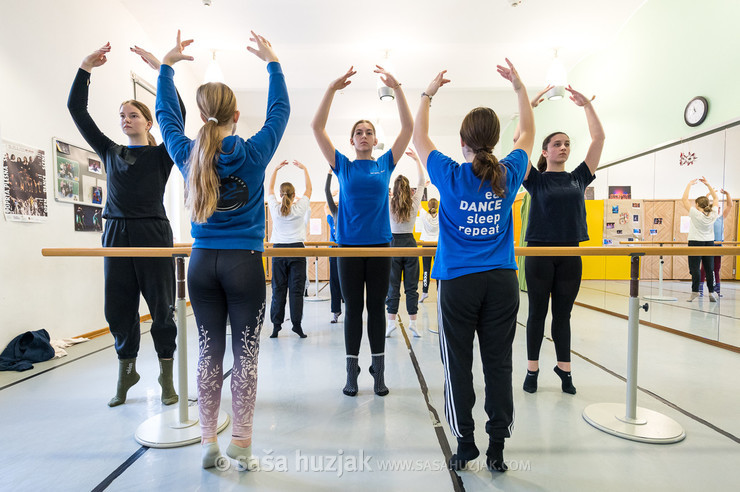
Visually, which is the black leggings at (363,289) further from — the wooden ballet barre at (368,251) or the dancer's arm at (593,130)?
the dancer's arm at (593,130)

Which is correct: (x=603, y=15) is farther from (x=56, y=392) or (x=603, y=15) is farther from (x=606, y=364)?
(x=56, y=392)

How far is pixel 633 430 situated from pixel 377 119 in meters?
8.27

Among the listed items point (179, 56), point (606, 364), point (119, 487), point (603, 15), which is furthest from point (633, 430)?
point (603, 15)

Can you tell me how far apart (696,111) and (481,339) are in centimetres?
441

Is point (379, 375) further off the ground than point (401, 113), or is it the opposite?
point (401, 113)

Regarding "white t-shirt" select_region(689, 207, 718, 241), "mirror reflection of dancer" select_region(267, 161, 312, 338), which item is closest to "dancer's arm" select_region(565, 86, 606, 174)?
"mirror reflection of dancer" select_region(267, 161, 312, 338)

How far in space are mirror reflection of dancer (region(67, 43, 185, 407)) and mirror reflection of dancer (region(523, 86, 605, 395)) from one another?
6.97ft

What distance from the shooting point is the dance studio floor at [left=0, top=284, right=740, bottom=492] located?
153 cm

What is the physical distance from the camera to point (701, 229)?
15.2 ft

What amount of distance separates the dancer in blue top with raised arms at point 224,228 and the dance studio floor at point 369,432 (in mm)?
325

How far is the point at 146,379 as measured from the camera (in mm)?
2652

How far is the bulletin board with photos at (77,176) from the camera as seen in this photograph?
11.8 ft

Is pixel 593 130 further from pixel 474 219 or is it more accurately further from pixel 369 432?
pixel 369 432

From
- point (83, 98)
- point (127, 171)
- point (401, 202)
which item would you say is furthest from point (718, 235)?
point (83, 98)
